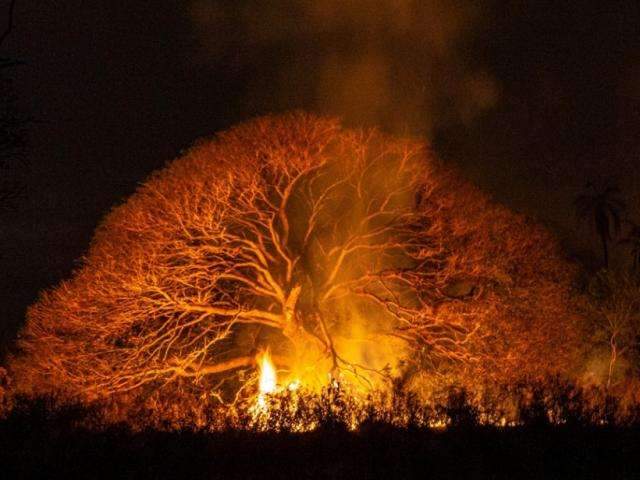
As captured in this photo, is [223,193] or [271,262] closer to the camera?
[223,193]

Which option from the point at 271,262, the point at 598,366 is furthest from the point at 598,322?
the point at 271,262

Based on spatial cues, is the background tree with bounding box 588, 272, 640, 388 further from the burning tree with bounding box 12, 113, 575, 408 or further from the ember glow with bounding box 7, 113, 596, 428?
the burning tree with bounding box 12, 113, 575, 408

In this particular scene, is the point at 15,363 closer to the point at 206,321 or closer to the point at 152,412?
the point at 206,321

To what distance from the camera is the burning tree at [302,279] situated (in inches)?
509

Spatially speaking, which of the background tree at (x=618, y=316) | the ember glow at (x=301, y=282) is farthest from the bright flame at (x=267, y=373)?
the background tree at (x=618, y=316)

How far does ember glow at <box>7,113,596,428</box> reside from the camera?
12906 mm

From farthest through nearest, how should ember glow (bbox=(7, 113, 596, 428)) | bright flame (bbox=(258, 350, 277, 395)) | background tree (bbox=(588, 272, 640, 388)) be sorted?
background tree (bbox=(588, 272, 640, 388))
bright flame (bbox=(258, 350, 277, 395))
ember glow (bbox=(7, 113, 596, 428))

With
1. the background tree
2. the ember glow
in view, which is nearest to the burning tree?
the ember glow

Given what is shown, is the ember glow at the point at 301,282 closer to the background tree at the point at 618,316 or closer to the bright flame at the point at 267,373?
the bright flame at the point at 267,373

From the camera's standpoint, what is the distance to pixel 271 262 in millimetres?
14953

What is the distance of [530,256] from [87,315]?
8.68 m

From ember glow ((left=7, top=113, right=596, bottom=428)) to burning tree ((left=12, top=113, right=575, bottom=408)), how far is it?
39 mm

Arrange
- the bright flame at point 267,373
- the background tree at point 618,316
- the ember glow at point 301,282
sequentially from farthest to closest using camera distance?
the background tree at point 618,316 → the bright flame at point 267,373 → the ember glow at point 301,282

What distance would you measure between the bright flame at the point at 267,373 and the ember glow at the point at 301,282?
0.12 feet
